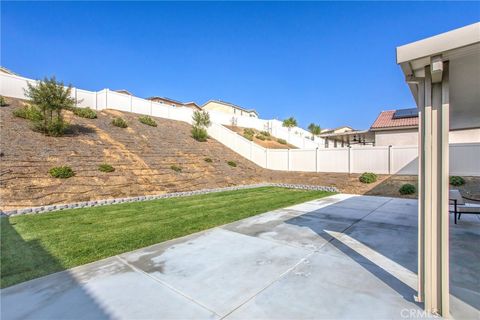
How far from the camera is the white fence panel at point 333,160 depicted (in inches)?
643

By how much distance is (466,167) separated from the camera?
12086mm

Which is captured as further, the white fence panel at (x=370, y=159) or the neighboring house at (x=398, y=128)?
the neighboring house at (x=398, y=128)

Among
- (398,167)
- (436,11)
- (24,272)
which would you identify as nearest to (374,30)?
(436,11)

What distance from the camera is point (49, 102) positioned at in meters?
12.2

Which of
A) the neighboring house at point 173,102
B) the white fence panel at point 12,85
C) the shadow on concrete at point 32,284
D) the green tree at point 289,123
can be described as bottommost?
the shadow on concrete at point 32,284

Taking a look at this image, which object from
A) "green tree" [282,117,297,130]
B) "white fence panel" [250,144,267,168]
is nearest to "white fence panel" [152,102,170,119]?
"white fence panel" [250,144,267,168]

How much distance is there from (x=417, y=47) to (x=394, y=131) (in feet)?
64.5

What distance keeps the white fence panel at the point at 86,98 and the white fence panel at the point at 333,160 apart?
18.7m

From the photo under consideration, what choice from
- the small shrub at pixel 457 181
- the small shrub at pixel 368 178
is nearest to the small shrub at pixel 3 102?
the small shrub at pixel 368 178

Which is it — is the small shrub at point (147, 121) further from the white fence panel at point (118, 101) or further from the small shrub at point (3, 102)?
the small shrub at point (3, 102)

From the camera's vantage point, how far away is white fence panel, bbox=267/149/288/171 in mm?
19422

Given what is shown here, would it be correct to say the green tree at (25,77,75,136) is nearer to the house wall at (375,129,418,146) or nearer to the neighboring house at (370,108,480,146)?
the neighboring house at (370,108,480,146)

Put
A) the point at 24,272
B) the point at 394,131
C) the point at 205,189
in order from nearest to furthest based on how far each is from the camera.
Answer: the point at 24,272 → the point at 205,189 → the point at 394,131

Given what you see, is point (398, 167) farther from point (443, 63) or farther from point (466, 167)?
point (443, 63)
